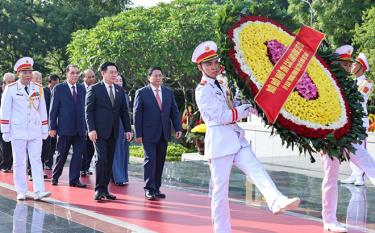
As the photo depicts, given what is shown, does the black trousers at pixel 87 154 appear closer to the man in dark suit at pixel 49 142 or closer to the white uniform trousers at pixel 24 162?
the man in dark suit at pixel 49 142

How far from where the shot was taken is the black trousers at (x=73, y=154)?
9.75m

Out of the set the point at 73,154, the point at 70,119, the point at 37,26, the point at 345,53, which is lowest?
the point at 73,154

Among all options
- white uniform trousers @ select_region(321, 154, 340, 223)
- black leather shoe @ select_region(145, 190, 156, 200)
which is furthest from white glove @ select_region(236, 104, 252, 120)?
black leather shoe @ select_region(145, 190, 156, 200)

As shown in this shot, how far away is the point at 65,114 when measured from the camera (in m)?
9.73

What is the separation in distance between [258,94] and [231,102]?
0.43 m

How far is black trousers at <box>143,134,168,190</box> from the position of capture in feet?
27.7

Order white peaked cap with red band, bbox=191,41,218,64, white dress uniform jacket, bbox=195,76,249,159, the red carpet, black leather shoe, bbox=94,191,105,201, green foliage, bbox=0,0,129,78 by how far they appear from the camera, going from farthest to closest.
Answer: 1. green foliage, bbox=0,0,129,78
2. black leather shoe, bbox=94,191,105,201
3. the red carpet
4. white peaked cap with red band, bbox=191,41,218,64
5. white dress uniform jacket, bbox=195,76,249,159

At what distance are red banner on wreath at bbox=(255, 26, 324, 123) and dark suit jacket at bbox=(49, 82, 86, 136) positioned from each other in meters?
5.07

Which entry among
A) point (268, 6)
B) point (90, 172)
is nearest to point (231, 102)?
point (268, 6)

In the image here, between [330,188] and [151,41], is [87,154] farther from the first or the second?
[151,41]

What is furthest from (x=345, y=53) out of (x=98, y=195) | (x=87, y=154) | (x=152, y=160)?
(x=87, y=154)

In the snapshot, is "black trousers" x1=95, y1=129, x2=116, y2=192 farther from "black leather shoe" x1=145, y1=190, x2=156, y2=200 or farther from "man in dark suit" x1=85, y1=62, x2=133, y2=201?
"black leather shoe" x1=145, y1=190, x2=156, y2=200

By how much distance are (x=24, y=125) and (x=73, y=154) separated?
166 cm

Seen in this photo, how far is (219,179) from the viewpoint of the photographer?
5.47m
